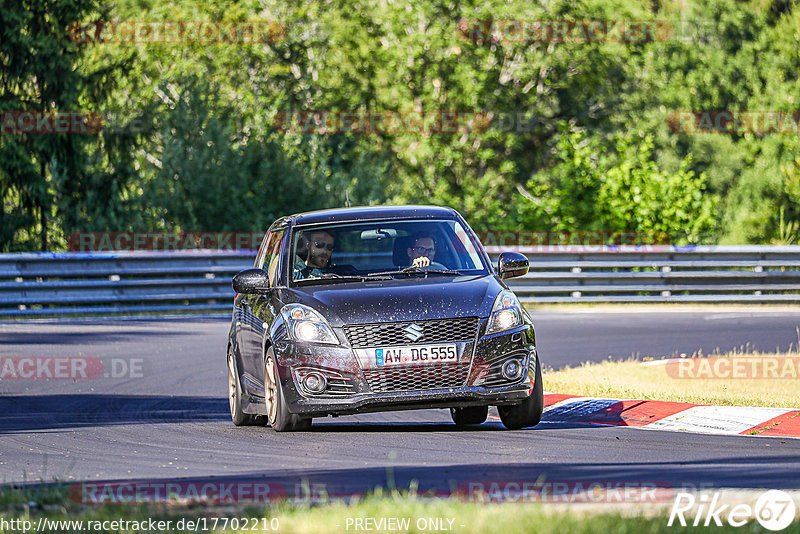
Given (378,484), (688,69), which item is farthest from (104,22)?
(688,69)

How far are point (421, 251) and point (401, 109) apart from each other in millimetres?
36862

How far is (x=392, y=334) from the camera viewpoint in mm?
9531

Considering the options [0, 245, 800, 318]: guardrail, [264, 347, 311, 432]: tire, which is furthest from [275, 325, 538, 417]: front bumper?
[0, 245, 800, 318]: guardrail

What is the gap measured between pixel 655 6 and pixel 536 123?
2513 centimetres

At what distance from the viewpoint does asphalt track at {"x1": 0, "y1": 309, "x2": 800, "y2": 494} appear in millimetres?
7465

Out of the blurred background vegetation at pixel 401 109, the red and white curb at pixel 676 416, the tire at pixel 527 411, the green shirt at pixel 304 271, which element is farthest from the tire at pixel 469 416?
the blurred background vegetation at pixel 401 109

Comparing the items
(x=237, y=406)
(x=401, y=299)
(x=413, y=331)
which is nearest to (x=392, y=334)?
(x=413, y=331)

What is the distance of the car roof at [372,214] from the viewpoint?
431 inches

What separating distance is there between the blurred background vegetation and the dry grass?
17.7 metres

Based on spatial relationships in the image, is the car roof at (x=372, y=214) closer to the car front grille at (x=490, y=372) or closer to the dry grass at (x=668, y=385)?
the car front grille at (x=490, y=372)

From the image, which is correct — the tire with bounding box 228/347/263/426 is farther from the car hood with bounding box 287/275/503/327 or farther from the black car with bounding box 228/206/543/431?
the car hood with bounding box 287/275/503/327

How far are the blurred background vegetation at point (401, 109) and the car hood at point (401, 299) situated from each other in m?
22.4

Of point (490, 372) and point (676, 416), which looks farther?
point (676, 416)

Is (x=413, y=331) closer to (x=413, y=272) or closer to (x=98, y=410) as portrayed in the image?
(x=413, y=272)
